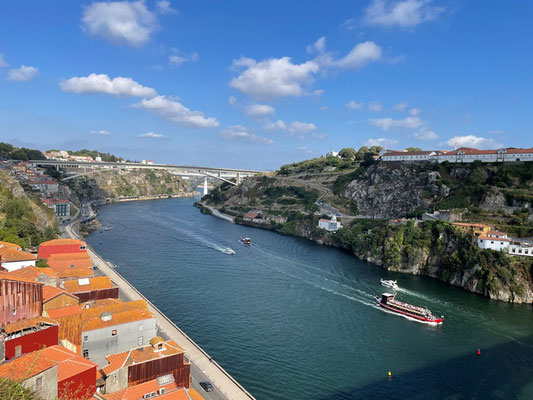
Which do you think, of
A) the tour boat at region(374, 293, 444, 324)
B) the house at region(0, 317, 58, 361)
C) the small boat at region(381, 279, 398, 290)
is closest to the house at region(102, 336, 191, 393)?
the house at region(0, 317, 58, 361)

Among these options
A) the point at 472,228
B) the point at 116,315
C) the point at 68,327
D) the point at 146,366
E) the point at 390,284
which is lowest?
the point at 390,284

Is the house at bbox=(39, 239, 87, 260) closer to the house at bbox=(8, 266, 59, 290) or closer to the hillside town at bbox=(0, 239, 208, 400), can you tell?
the house at bbox=(8, 266, 59, 290)

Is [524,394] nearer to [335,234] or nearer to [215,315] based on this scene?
[215,315]

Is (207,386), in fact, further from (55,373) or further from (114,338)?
(55,373)

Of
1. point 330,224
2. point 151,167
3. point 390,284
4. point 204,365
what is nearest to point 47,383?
point 204,365

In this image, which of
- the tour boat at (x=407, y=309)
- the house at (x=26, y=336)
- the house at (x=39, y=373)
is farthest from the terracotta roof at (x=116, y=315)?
the tour boat at (x=407, y=309)

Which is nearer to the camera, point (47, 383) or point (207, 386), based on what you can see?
point (47, 383)

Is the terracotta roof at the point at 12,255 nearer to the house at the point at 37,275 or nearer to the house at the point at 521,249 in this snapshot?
the house at the point at 37,275

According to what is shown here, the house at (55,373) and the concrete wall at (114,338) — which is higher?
the house at (55,373)
